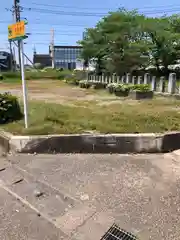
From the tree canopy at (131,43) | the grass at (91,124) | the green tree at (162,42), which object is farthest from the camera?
the green tree at (162,42)

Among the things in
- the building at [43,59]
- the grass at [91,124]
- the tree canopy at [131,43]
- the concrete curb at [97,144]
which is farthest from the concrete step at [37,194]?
the building at [43,59]

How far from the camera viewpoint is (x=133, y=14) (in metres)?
17.7

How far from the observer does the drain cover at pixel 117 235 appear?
1.91 metres

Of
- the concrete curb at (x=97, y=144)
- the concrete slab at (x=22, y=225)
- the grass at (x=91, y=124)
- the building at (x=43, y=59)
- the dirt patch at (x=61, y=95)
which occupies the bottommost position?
the concrete slab at (x=22, y=225)

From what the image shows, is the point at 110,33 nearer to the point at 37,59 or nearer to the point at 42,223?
the point at 42,223

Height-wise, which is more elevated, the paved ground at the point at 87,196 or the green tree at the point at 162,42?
the green tree at the point at 162,42

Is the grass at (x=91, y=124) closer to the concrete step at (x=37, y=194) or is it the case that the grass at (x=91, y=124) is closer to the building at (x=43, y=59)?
the concrete step at (x=37, y=194)

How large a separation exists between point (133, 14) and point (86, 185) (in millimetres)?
17844

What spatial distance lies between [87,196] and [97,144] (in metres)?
1.22

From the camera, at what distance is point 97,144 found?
358cm

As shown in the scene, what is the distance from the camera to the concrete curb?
3537mm

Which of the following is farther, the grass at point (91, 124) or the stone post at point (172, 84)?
the stone post at point (172, 84)

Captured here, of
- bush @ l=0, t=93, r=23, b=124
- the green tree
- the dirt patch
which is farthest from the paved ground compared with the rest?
the green tree

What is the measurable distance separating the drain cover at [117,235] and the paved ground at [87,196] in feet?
0.16
